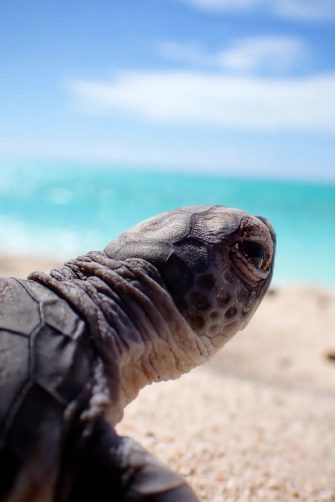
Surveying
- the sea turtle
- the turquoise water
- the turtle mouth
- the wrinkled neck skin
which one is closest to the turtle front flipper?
the sea turtle

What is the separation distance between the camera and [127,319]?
1.81 meters

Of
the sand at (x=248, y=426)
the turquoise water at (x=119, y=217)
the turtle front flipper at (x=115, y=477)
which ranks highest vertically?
the turtle front flipper at (x=115, y=477)

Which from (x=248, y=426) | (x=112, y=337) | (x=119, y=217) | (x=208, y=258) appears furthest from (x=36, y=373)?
(x=119, y=217)

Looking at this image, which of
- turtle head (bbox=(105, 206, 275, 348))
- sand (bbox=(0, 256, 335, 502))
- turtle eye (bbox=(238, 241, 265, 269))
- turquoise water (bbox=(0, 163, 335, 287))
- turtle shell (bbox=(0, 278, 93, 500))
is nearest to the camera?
turtle shell (bbox=(0, 278, 93, 500))

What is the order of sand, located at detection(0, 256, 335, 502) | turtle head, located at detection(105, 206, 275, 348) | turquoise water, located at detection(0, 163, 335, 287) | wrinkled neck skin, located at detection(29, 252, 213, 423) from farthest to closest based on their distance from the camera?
1. turquoise water, located at detection(0, 163, 335, 287)
2. sand, located at detection(0, 256, 335, 502)
3. turtle head, located at detection(105, 206, 275, 348)
4. wrinkled neck skin, located at detection(29, 252, 213, 423)

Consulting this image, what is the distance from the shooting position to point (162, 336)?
6.21 feet

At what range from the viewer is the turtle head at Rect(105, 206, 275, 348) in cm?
192

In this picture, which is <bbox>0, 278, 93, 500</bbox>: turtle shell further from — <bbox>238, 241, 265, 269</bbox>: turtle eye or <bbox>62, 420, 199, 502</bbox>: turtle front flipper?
<bbox>238, 241, 265, 269</bbox>: turtle eye

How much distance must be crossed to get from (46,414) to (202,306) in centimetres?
66

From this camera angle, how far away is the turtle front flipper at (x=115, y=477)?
1446mm

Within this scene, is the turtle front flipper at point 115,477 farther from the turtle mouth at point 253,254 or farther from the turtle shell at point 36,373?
the turtle mouth at point 253,254

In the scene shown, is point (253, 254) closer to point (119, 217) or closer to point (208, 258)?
point (208, 258)

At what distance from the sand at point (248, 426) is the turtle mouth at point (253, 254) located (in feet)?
3.39

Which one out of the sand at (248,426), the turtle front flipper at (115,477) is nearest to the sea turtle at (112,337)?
the turtle front flipper at (115,477)
